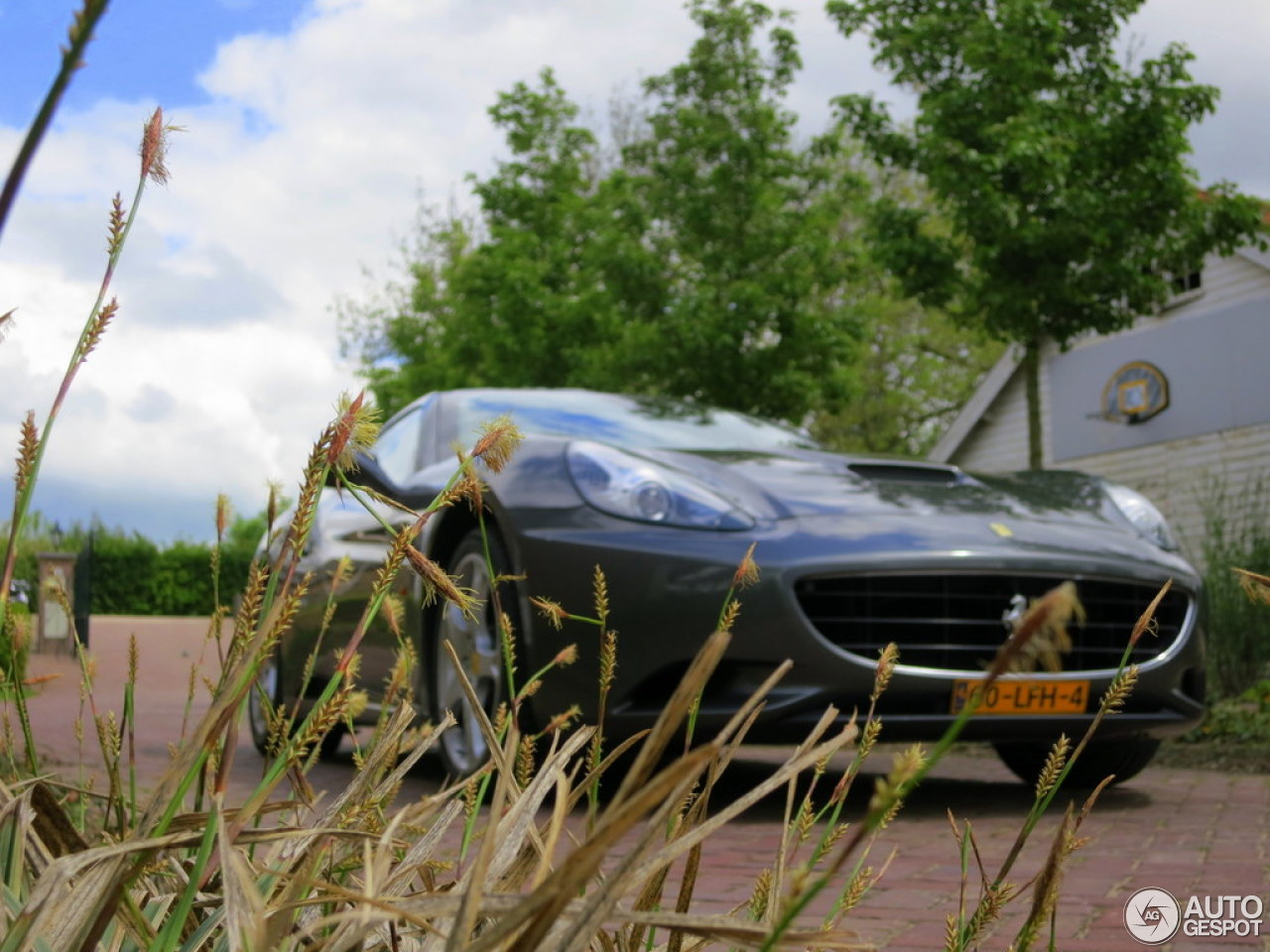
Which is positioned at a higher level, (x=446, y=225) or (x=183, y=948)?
(x=446, y=225)

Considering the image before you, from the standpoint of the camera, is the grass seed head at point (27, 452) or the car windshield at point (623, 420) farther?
the car windshield at point (623, 420)

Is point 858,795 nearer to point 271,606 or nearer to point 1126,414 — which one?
point 271,606

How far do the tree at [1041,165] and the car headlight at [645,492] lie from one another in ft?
33.1

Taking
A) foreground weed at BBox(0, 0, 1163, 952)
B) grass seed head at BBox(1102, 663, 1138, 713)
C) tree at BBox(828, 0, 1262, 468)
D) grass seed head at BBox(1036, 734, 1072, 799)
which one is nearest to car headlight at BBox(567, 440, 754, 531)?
foreground weed at BBox(0, 0, 1163, 952)

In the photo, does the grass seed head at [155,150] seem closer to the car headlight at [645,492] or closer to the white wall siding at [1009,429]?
the car headlight at [645,492]

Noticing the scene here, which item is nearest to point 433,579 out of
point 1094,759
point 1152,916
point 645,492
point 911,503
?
point 1152,916

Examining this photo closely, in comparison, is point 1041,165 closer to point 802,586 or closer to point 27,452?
point 802,586

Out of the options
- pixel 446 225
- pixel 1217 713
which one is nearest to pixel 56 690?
pixel 1217 713

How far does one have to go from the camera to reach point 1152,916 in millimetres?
2596

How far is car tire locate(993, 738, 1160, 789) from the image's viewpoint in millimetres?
5062

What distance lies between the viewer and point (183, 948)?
3.48ft

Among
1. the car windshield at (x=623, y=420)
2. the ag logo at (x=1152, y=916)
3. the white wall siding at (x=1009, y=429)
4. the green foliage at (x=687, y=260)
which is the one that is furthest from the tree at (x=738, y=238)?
the ag logo at (x=1152, y=916)

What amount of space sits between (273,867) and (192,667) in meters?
0.52

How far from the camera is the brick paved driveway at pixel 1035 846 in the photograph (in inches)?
105
